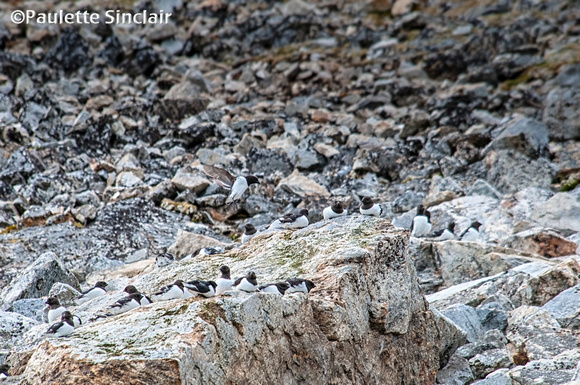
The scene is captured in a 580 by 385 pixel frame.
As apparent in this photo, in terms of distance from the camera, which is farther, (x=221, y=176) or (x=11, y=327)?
(x=221, y=176)

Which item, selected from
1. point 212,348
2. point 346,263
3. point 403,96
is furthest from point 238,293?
point 403,96

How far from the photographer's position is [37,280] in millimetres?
11820

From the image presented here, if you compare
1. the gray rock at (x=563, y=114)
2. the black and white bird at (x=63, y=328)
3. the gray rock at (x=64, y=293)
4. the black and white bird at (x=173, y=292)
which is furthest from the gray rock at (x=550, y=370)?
the gray rock at (x=563, y=114)

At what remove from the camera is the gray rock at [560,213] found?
50.4ft

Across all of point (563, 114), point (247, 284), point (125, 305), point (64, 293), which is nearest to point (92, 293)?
point (64, 293)

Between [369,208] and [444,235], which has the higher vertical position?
[369,208]

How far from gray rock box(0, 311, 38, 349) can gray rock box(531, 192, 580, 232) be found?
12304mm

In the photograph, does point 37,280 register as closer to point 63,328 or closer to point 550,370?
point 63,328

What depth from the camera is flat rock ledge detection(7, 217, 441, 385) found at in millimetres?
5996

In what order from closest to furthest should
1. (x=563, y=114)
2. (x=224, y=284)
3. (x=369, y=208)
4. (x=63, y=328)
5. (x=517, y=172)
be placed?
(x=63, y=328) → (x=224, y=284) → (x=369, y=208) → (x=517, y=172) → (x=563, y=114)

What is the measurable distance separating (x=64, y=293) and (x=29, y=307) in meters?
0.62

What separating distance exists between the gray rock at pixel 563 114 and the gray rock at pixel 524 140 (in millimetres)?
1903

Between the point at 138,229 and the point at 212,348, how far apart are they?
1160cm

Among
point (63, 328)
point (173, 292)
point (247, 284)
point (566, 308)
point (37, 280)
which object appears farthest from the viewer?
point (37, 280)
